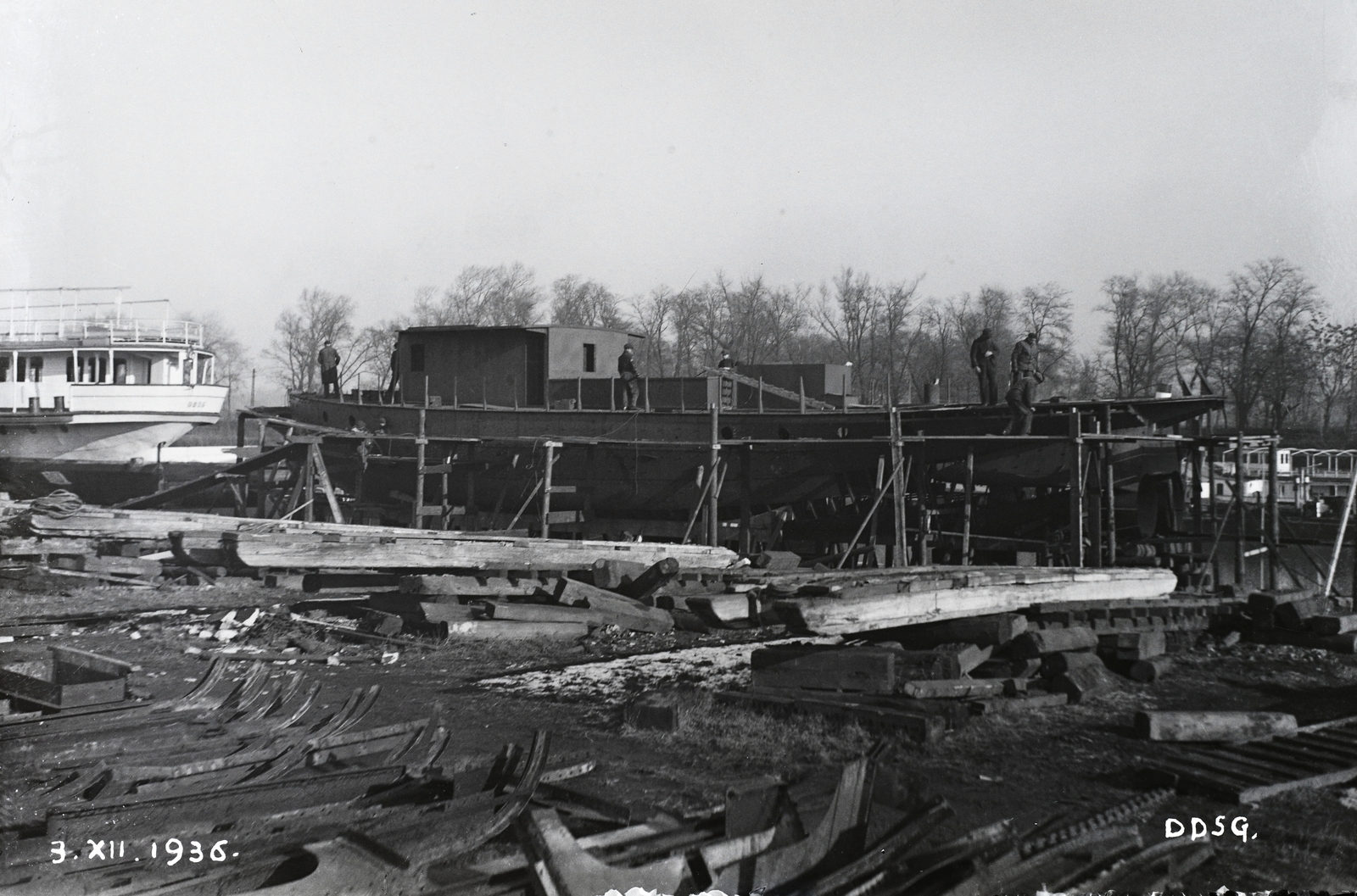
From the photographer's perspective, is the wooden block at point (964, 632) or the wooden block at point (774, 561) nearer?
the wooden block at point (964, 632)

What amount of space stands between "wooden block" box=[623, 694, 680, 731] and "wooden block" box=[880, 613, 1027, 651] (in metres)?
2.36

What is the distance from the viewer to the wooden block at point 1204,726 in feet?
23.7

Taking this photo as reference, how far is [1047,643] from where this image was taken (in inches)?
360

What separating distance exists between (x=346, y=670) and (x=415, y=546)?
2.85 m

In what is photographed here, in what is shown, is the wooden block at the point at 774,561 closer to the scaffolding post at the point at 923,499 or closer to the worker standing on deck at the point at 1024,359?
the scaffolding post at the point at 923,499

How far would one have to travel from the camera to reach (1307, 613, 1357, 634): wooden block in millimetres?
11289

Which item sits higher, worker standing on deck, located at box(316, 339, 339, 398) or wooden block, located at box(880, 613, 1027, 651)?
worker standing on deck, located at box(316, 339, 339, 398)

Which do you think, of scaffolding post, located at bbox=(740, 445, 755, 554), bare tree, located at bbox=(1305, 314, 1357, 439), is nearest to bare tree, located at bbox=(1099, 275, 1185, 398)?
bare tree, located at bbox=(1305, 314, 1357, 439)

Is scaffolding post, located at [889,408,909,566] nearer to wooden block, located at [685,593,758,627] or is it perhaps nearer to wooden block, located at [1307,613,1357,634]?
wooden block, located at [1307,613,1357,634]

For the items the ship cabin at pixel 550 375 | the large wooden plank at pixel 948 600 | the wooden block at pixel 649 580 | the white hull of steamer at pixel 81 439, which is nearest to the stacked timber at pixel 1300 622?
the large wooden plank at pixel 948 600

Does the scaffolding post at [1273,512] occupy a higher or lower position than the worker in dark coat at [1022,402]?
lower

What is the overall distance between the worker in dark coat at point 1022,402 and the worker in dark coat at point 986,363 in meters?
0.97

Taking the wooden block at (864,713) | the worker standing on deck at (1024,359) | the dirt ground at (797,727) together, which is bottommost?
the dirt ground at (797,727)

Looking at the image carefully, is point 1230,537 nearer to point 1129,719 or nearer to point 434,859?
point 1129,719
